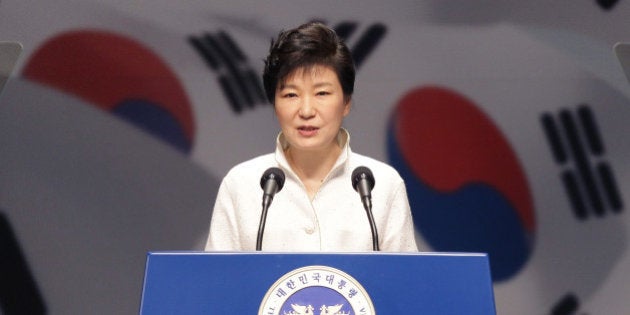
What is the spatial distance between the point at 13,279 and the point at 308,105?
6.23 feet

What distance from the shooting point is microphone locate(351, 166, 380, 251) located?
1.47 metres

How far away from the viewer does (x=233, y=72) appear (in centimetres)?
299

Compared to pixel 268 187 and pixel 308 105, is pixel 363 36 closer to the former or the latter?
pixel 308 105

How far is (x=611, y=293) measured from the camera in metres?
3.02

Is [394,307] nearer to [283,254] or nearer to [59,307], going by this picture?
[283,254]

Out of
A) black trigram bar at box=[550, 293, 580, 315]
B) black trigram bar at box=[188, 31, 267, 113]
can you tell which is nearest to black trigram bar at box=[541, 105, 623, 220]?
black trigram bar at box=[550, 293, 580, 315]

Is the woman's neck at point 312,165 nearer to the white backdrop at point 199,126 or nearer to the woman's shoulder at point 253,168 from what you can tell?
the woman's shoulder at point 253,168

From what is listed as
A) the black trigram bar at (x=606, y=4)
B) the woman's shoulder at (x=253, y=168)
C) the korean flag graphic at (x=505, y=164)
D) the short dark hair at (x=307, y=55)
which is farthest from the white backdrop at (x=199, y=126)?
the short dark hair at (x=307, y=55)

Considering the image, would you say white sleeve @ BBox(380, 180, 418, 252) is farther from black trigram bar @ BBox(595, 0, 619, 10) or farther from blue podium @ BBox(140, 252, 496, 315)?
black trigram bar @ BBox(595, 0, 619, 10)

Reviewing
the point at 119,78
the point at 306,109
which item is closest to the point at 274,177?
the point at 306,109

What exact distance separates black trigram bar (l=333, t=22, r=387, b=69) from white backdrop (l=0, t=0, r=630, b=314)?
0.05 ft

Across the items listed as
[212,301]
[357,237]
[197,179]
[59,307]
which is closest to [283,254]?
[212,301]

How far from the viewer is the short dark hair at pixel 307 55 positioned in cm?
164

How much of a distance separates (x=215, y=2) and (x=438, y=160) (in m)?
1.06
